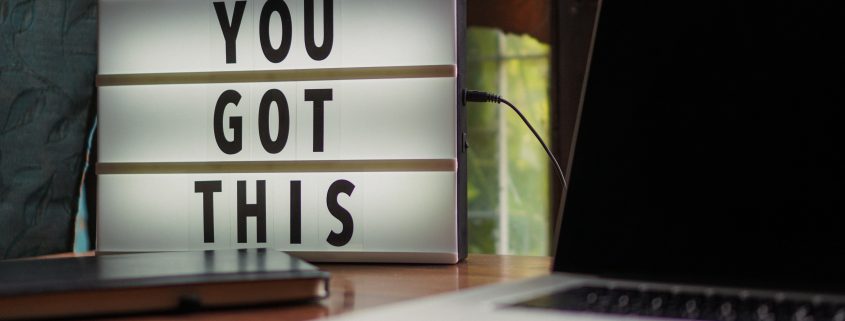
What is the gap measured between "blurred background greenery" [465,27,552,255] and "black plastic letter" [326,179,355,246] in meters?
2.39

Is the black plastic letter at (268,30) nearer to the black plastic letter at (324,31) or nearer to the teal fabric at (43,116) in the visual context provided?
the black plastic letter at (324,31)

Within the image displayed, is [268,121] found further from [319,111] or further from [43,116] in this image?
[43,116]

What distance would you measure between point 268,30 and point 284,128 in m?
0.11

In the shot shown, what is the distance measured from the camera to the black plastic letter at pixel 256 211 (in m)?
0.98

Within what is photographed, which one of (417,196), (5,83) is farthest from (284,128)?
(5,83)

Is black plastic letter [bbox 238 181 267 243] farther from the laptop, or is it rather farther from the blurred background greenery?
the blurred background greenery

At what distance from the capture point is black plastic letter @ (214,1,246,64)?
993 mm

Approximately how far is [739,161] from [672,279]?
0.29ft

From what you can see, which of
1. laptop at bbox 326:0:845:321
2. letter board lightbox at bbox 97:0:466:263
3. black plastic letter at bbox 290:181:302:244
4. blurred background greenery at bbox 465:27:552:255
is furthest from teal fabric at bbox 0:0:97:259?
blurred background greenery at bbox 465:27:552:255

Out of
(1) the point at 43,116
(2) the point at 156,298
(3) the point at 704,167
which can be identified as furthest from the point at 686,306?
(1) the point at 43,116

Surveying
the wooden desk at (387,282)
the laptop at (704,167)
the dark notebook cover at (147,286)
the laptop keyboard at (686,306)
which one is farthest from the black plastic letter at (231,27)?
the laptop keyboard at (686,306)

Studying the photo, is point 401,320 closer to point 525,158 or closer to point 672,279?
point 672,279

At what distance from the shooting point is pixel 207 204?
1.00 metres

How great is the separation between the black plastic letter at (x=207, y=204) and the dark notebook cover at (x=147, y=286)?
12.6 inches
